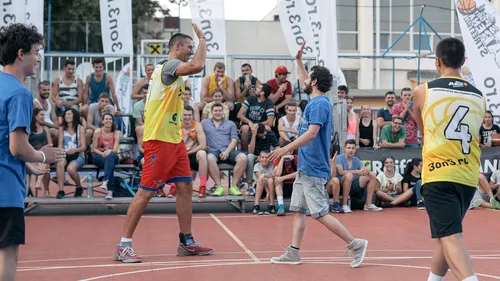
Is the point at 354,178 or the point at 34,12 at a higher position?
the point at 34,12

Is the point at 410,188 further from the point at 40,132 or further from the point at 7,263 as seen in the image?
the point at 7,263

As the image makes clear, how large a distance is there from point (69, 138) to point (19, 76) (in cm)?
959

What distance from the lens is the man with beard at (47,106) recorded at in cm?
1488

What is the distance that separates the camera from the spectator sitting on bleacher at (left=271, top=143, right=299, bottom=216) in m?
14.4

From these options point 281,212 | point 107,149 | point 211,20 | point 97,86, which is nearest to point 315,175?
point 281,212

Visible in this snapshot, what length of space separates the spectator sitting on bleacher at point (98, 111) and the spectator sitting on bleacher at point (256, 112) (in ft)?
8.19

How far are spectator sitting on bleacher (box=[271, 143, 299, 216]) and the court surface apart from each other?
562 millimetres

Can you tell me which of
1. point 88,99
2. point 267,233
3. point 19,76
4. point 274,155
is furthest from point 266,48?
point 19,76

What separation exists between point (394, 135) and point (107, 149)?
6039 millimetres

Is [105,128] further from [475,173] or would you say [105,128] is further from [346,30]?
[346,30]

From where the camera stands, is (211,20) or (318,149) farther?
(211,20)

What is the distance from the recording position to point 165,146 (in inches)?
353

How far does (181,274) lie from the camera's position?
26.5 feet

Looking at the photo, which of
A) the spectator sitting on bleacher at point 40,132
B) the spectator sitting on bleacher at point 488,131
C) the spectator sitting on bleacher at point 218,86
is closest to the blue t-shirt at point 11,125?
the spectator sitting on bleacher at point 40,132
